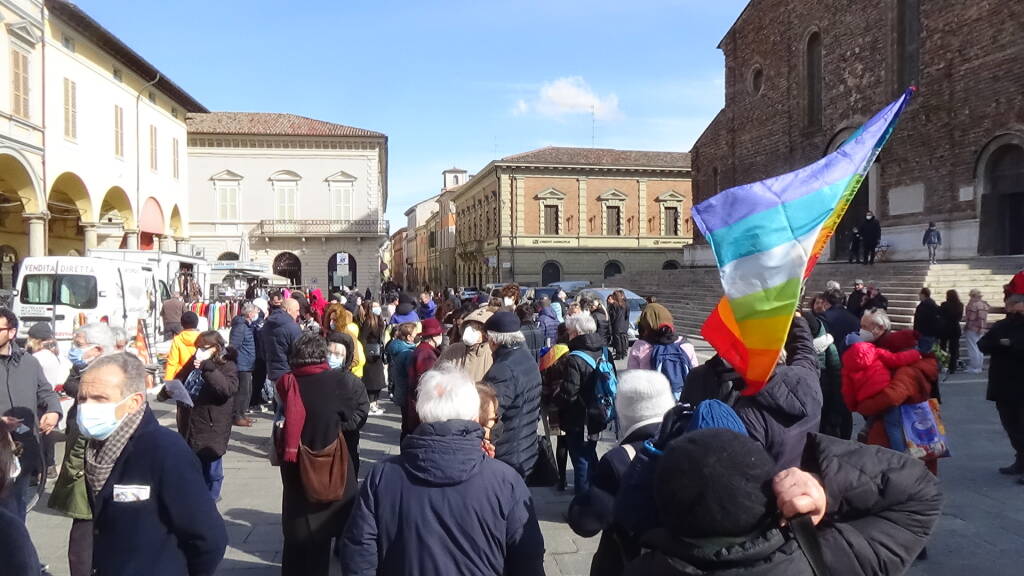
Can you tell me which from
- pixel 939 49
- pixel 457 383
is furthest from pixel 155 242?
pixel 457 383

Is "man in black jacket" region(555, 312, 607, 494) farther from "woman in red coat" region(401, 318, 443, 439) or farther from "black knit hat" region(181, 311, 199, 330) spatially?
"black knit hat" region(181, 311, 199, 330)

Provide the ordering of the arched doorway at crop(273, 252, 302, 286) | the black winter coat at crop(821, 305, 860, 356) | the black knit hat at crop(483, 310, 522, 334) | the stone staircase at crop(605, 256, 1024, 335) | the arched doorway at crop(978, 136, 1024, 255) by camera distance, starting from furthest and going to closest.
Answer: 1. the arched doorway at crop(273, 252, 302, 286)
2. the arched doorway at crop(978, 136, 1024, 255)
3. the stone staircase at crop(605, 256, 1024, 335)
4. the black winter coat at crop(821, 305, 860, 356)
5. the black knit hat at crop(483, 310, 522, 334)

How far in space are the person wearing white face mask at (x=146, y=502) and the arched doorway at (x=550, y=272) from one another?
163 feet

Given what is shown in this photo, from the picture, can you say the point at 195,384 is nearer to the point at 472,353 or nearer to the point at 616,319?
the point at 472,353

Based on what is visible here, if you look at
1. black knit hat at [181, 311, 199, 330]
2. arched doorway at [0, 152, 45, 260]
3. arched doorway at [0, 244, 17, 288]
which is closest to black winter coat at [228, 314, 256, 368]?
black knit hat at [181, 311, 199, 330]

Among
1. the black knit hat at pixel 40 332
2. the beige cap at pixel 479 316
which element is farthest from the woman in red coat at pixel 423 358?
the black knit hat at pixel 40 332

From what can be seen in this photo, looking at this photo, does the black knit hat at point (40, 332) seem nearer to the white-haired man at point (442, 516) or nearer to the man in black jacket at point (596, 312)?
the white-haired man at point (442, 516)

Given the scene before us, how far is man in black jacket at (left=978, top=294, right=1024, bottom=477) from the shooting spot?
6.15 metres

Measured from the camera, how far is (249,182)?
142ft

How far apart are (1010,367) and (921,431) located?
2.18 metres

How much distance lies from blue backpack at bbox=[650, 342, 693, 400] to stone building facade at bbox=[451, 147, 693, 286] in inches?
1799

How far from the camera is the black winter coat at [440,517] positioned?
2572mm

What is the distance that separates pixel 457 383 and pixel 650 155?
53768 millimetres

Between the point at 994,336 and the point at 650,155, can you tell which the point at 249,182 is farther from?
the point at 994,336
